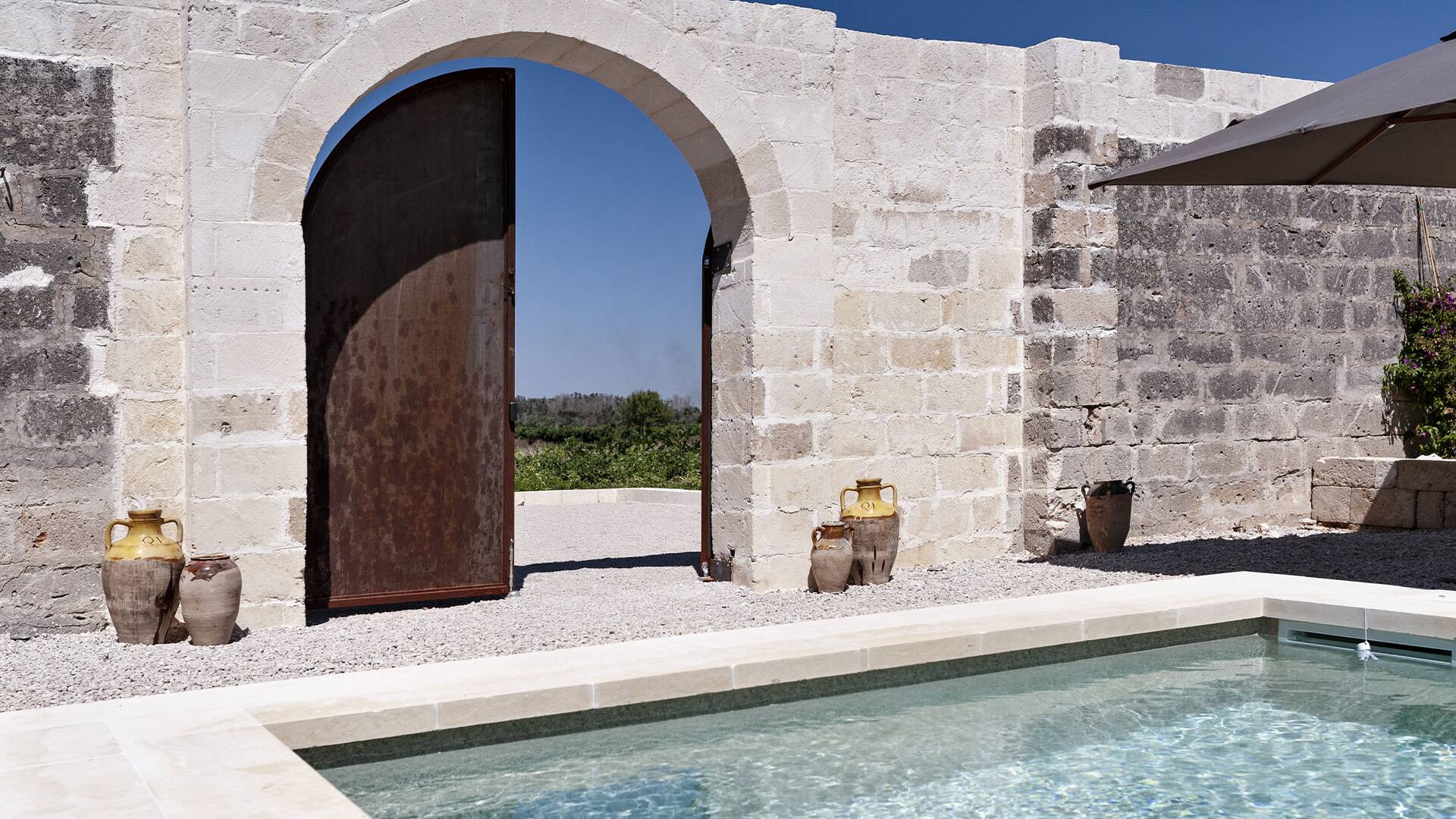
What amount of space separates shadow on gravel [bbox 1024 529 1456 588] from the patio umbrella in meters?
1.94

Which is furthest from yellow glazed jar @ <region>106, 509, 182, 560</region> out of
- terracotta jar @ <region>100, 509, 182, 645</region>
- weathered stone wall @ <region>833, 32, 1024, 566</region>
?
weathered stone wall @ <region>833, 32, 1024, 566</region>

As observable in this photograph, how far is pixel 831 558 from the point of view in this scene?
604 centimetres

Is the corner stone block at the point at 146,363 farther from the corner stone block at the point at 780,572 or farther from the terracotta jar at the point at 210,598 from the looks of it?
the corner stone block at the point at 780,572

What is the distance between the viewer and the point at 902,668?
13.8ft

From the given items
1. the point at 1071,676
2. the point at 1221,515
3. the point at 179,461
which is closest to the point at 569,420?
the point at 1221,515

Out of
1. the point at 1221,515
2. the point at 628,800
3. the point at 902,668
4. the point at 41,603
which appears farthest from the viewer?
the point at 1221,515

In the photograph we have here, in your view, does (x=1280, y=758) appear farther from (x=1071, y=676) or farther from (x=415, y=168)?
(x=415, y=168)

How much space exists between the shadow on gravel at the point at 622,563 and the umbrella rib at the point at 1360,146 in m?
3.80

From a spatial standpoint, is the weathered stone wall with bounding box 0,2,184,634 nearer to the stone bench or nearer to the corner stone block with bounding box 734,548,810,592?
the corner stone block with bounding box 734,548,810,592

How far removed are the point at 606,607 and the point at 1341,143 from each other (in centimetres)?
394

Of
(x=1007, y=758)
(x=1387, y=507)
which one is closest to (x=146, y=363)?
(x=1007, y=758)

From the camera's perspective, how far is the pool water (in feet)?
10.6

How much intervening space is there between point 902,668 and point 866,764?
72cm

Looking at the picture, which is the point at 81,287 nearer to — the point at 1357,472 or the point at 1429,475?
the point at 1357,472
